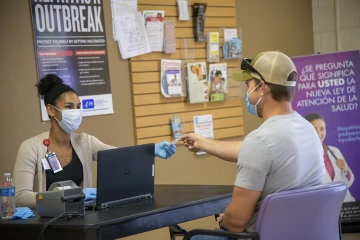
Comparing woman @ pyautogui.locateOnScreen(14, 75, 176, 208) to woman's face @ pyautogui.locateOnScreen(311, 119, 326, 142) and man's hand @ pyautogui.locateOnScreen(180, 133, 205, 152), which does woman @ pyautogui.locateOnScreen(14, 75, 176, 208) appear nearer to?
man's hand @ pyautogui.locateOnScreen(180, 133, 205, 152)

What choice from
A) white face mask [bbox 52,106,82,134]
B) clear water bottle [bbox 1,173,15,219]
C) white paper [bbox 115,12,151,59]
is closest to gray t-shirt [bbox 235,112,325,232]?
clear water bottle [bbox 1,173,15,219]

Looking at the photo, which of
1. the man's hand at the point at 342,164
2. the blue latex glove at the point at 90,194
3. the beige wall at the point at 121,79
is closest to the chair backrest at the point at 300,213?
the blue latex glove at the point at 90,194

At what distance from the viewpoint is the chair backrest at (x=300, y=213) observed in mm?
2562

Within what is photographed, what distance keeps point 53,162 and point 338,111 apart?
9.68ft

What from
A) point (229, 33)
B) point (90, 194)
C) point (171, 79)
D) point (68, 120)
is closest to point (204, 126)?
point (171, 79)

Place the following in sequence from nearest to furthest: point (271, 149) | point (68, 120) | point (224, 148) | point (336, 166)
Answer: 1. point (271, 149)
2. point (224, 148)
3. point (68, 120)
4. point (336, 166)

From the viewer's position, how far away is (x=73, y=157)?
3.79 meters

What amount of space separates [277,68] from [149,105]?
2.43 meters

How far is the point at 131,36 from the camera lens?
4.94 meters

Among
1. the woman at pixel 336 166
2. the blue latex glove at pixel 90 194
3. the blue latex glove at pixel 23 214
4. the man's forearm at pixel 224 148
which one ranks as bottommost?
the woman at pixel 336 166

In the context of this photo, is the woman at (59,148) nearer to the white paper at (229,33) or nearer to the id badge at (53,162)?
the id badge at (53,162)

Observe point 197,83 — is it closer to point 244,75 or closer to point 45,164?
point 45,164

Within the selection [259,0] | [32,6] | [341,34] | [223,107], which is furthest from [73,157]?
[341,34]

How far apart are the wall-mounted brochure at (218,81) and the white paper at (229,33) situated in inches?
9.8
